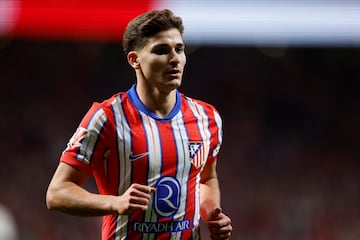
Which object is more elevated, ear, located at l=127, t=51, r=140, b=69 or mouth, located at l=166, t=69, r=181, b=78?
ear, located at l=127, t=51, r=140, b=69

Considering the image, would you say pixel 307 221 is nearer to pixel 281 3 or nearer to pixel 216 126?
pixel 281 3

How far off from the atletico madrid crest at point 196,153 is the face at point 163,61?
25 centimetres

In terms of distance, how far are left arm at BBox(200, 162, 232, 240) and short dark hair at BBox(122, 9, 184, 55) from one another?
62 centimetres

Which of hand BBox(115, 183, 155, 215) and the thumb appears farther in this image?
the thumb

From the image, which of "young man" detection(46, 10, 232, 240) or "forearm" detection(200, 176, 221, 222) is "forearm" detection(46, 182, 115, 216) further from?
"forearm" detection(200, 176, 221, 222)

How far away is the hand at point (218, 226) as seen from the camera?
2736mm

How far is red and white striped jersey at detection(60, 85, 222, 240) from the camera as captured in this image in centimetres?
270

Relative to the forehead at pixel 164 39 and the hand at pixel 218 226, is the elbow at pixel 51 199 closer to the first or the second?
the hand at pixel 218 226

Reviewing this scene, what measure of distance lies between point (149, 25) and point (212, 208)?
80 cm

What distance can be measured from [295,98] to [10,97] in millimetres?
3778

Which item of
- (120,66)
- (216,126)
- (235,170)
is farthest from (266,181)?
(216,126)

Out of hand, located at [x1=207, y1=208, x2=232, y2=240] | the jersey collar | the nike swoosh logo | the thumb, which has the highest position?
the jersey collar

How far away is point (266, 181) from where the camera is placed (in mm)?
8703

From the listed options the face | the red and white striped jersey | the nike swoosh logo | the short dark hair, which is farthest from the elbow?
the short dark hair
